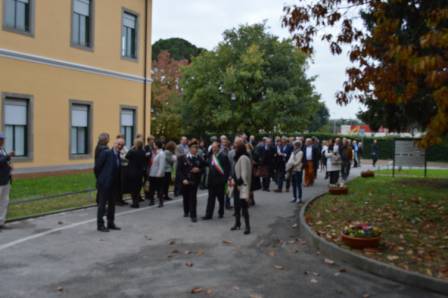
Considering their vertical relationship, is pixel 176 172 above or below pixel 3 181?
above

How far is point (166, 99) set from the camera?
166 ft

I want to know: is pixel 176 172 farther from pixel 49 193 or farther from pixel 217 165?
pixel 49 193

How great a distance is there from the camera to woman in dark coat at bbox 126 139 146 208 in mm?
13656

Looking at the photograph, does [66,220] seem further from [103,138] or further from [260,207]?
[260,207]

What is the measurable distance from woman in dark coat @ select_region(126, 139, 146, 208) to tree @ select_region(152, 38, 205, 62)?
53892mm

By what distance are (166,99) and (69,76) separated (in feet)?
94.9

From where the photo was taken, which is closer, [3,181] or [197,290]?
[197,290]

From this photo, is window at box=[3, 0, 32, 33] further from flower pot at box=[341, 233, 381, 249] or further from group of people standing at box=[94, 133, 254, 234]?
flower pot at box=[341, 233, 381, 249]

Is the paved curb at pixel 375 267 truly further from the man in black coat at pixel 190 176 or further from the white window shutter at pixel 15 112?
the white window shutter at pixel 15 112

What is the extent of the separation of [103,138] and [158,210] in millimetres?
3126

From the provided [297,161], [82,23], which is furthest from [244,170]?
[82,23]

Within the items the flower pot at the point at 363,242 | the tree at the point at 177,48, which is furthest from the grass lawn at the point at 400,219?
the tree at the point at 177,48

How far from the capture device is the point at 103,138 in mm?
10891

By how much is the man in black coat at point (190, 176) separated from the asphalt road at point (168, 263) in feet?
1.85
